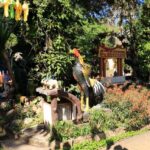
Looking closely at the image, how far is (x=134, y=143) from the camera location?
12430 millimetres

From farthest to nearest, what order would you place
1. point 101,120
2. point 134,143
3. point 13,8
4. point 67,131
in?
point 101,120 → point 134,143 → point 67,131 → point 13,8

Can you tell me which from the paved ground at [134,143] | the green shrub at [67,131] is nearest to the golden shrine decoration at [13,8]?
the green shrub at [67,131]

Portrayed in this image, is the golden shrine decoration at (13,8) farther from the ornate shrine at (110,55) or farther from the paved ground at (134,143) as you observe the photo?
the ornate shrine at (110,55)

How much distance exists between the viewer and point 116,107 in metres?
14.0

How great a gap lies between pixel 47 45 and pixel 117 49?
4556 millimetres

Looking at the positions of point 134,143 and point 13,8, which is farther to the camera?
point 134,143

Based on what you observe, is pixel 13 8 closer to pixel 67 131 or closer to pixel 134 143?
pixel 67 131

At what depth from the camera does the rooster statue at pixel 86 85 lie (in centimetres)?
1391

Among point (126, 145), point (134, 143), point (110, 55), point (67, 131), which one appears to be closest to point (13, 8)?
point (67, 131)

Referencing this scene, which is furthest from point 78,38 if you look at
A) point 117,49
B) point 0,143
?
point 0,143

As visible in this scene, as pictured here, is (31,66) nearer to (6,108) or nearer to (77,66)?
(6,108)

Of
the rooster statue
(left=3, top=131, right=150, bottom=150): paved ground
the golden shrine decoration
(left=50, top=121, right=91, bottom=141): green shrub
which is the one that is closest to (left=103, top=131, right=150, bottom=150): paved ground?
(left=3, top=131, right=150, bottom=150): paved ground

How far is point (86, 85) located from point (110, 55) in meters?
5.94

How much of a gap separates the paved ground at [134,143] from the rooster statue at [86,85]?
188 cm
